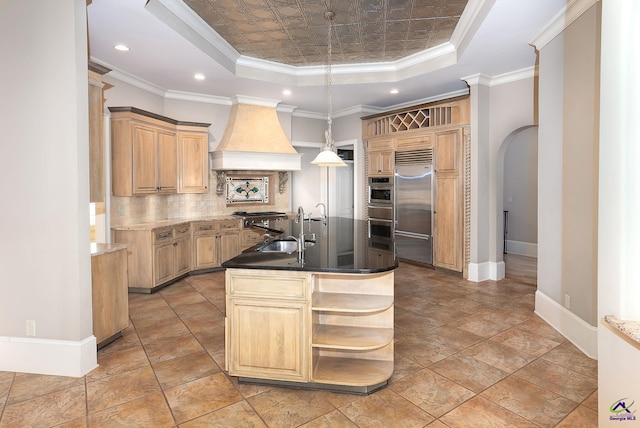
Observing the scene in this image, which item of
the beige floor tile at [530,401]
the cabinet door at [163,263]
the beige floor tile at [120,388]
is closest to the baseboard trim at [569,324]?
the beige floor tile at [530,401]

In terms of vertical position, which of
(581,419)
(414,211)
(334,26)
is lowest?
(581,419)

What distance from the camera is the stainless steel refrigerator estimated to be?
5980 millimetres

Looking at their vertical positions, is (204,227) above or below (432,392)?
above

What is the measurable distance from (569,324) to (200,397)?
10.5 feet

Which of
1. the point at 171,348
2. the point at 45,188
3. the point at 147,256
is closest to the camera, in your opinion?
the point at 45,188

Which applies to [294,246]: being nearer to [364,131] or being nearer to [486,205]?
[486,205]

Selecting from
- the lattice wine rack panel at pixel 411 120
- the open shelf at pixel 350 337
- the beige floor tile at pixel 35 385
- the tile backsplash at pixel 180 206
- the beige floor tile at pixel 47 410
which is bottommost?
the beige floor tile at pixel 47 410

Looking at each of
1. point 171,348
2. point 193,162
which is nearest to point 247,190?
point 193,162

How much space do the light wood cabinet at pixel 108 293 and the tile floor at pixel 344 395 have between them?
15 cm

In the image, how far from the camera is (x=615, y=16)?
173 centimetres

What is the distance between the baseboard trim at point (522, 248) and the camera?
23.7 ft

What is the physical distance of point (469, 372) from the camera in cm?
278

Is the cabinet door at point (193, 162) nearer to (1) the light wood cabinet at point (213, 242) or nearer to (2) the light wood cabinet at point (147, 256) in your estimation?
(1) the light wood cabinet at point (213, 242)

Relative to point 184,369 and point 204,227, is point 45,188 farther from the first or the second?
point 204,227
